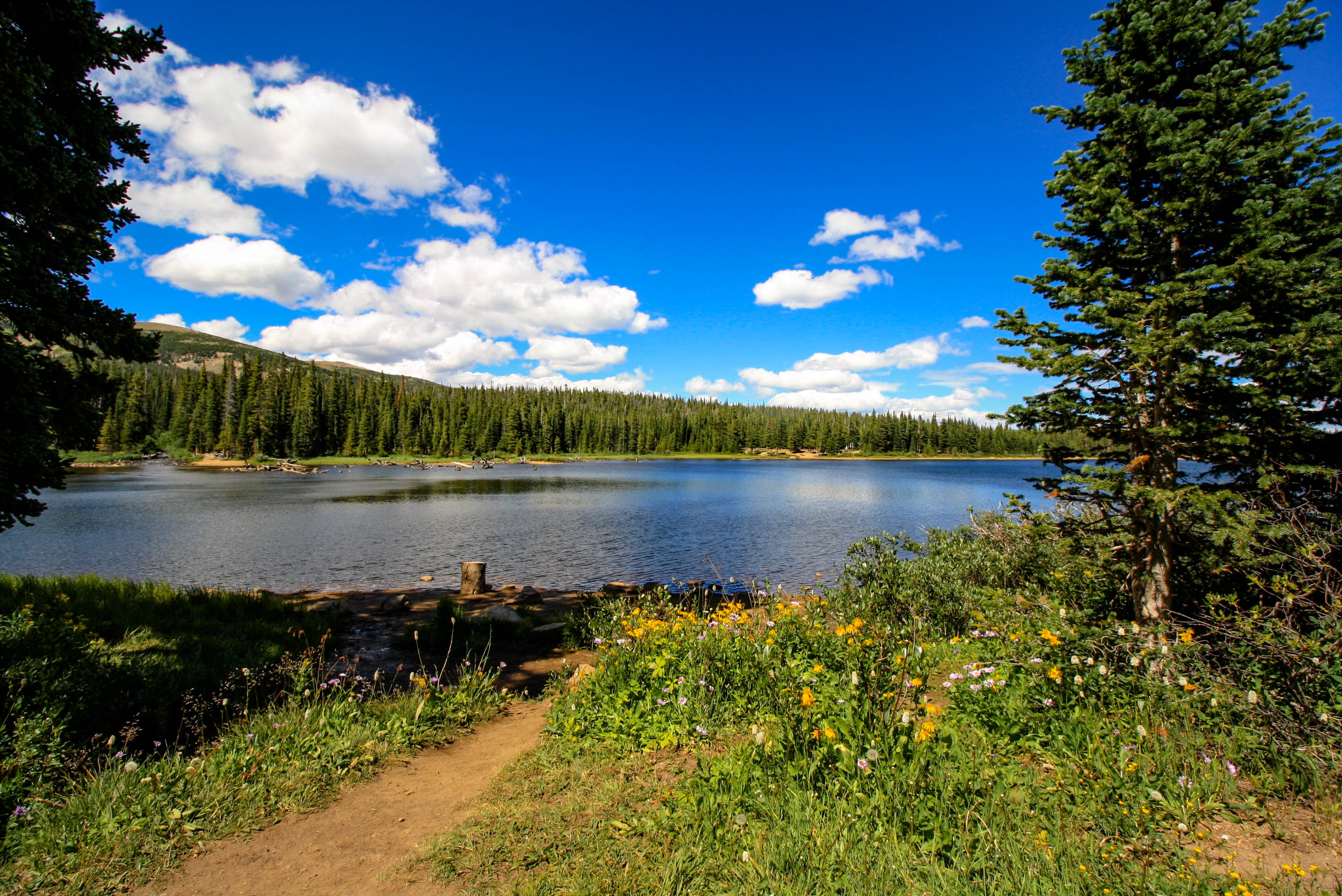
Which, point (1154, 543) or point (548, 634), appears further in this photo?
point (548, 634)

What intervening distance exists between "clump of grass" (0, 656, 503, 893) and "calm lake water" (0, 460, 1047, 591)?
914 cm

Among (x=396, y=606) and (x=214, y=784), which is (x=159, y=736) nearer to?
(x=214, y=784)

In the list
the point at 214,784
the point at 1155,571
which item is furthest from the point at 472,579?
the point at 1155,571

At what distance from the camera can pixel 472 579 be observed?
56.1 ft

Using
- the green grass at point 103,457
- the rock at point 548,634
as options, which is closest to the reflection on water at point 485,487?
the rock at point 548,634

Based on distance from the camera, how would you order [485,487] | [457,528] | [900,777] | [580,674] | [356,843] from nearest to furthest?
[900,777] < [356,843] < [580,674] < [457,528] < [485,487]

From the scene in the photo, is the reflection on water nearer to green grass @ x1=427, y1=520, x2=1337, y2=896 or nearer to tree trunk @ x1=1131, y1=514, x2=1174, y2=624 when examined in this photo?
green grass @ x1=427, y1=520, x2=1337, y2=896

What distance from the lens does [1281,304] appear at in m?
5.68

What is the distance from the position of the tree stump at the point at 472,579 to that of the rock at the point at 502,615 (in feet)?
14.1

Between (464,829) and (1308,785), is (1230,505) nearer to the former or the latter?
(1308,785)

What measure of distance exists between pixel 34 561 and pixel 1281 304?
36.4 meters

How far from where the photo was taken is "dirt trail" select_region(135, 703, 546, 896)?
12.9 ft

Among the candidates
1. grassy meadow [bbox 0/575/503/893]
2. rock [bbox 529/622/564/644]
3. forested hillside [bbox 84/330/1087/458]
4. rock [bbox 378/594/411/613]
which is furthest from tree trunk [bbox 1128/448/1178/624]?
forested hillside [bbox 84/330/1087/458]

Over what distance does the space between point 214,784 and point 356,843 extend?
1.55 meters
